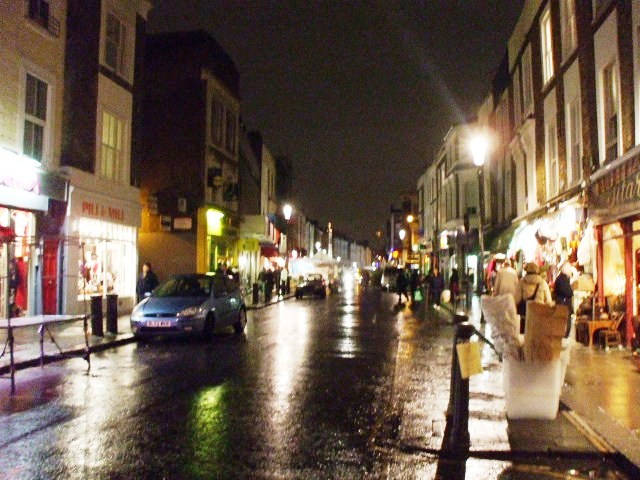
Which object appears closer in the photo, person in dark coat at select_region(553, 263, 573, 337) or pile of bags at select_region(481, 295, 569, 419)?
pile of bags at select_region(481, 295, 569, 419)

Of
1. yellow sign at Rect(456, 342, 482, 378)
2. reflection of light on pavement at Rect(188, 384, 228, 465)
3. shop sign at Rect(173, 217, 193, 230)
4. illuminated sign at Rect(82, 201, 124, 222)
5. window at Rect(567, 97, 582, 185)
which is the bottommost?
reflection of light on pavement at Rect(188, 384, 228, 465)

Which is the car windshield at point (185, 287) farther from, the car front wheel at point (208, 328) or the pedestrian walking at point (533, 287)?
the pedestrian walking at point (533, 287)

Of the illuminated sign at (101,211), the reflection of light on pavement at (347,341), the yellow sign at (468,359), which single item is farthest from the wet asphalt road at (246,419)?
the illuminated sign at (101,211)

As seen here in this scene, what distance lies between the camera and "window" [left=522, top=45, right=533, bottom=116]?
70.7ft

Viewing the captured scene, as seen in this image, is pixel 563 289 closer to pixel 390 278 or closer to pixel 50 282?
pixel 50 282

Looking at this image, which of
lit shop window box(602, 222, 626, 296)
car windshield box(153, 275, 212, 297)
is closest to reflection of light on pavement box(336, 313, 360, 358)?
car windshield box(153, 275, 212, 297)

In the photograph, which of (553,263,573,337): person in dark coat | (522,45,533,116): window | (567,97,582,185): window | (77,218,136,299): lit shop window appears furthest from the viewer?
(522,45,533,116): window

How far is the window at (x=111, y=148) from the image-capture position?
21625mm

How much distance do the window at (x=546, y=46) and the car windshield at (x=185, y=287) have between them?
11.0 metres

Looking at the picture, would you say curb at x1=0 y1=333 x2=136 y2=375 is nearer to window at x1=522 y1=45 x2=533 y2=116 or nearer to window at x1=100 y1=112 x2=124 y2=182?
window at x1=100 y1=112 x2=124 y2=182

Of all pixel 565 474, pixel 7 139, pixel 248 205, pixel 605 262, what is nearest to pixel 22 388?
pixel 565 474

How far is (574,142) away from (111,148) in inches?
561

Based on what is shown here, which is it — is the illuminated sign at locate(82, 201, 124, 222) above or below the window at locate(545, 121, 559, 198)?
below

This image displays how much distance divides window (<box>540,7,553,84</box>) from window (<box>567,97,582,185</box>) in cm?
241
